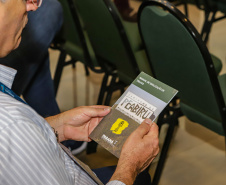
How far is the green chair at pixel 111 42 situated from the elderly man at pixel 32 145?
2.44 feet

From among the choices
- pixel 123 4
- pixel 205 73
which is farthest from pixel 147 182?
pixel 123 4

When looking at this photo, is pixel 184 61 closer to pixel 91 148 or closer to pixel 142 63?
pixel 142 63

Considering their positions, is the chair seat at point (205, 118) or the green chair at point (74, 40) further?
the green chair at point (74, 40)

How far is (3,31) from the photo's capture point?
108 centimetres

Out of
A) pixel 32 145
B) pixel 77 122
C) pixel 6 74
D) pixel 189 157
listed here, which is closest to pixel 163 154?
pixel 189 157

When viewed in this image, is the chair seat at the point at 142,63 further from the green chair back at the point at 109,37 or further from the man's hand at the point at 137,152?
the man's hand at the point at 137,152

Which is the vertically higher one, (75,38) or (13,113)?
(13,113)

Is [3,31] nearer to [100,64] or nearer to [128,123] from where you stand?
[128,123]

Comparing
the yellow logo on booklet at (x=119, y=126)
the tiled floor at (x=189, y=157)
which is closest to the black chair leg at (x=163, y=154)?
the tiled floor at (x=189, y=157)

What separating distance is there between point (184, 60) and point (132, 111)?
54 cm

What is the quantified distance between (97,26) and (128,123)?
103cm

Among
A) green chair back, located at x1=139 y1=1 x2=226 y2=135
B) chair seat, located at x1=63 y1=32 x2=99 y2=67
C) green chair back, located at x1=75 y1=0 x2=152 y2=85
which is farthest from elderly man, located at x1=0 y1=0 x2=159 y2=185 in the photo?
chair seat, located at x1=63 y1=32 x2=99 y2=67

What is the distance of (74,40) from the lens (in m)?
2.61

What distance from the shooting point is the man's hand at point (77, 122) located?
147cm
